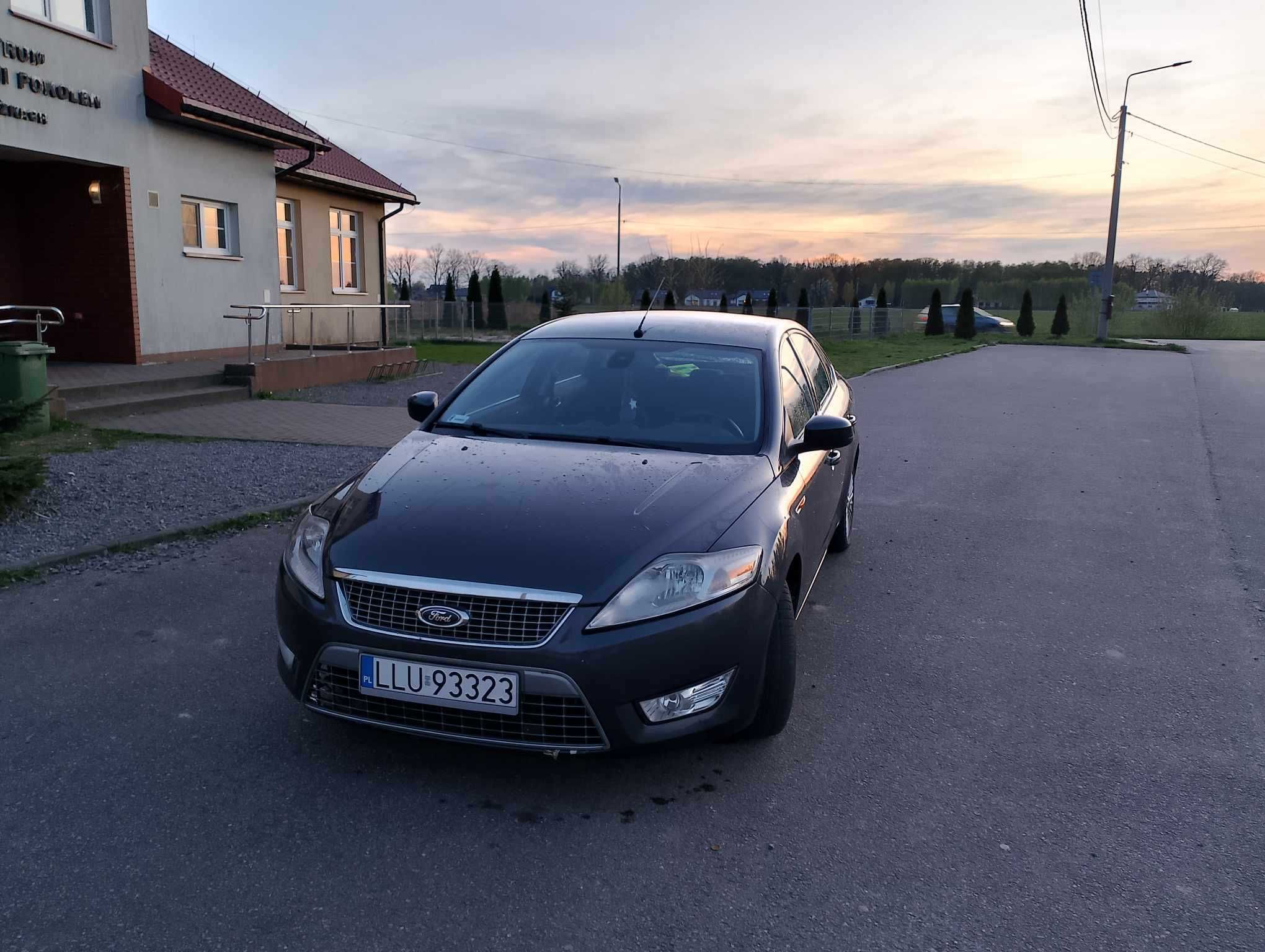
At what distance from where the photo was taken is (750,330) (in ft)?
17.2

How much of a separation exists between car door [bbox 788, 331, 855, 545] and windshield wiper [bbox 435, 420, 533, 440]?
54.4 inches

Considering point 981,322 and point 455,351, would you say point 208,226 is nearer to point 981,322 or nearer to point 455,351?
point 455,351

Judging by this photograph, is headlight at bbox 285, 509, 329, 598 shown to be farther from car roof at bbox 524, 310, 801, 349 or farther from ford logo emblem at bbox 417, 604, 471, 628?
car roof at bbox 524, 310, 801, 349

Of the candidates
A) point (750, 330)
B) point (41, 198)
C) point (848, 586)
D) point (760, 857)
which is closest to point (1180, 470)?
point (848, 586)

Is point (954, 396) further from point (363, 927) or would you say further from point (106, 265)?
point (363, 927)

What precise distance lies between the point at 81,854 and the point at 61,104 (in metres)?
12.2

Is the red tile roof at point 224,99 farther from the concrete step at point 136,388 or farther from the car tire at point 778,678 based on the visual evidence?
the car tire at point 778,678

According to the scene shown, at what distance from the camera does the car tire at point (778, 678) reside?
345 cm

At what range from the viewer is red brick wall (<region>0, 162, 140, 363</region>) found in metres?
13.2

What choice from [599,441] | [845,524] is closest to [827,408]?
[845,524]

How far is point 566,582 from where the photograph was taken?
3090 mm

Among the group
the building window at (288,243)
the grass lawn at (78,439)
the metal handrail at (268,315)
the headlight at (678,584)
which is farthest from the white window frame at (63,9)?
the headlight at (678,584)

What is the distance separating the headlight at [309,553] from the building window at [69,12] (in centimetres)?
1145

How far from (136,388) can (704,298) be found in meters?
45.2
